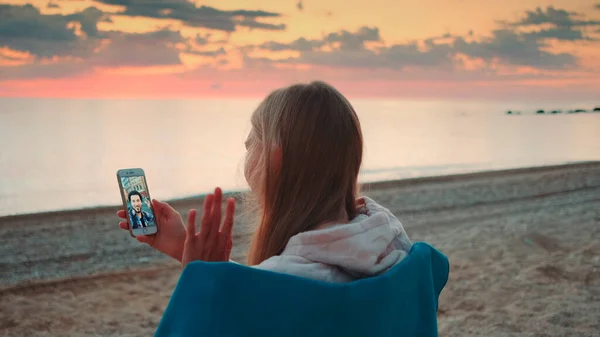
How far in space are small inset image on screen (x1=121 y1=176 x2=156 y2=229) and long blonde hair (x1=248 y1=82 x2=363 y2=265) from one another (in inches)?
17.8

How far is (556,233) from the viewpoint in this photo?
815 centimetres

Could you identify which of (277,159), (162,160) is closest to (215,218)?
(277,159)

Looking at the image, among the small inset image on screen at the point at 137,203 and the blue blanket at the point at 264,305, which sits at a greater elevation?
the small inset image on screen at the point at 137,203

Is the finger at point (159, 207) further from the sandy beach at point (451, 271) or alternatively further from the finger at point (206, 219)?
the sandy beach at point (451, 271)

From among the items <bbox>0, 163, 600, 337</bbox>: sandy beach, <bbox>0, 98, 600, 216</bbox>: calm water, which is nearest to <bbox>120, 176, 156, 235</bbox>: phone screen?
<bbox>0, 163, 600, 337</bbox>: sandy beach

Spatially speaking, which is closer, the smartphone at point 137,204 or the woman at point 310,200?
the woman at point 310,200

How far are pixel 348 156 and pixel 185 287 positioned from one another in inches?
23.1

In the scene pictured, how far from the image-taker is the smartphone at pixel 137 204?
6.75ft

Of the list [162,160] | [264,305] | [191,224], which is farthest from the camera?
[162,160]

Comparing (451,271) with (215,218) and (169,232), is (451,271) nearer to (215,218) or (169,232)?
(169,232)

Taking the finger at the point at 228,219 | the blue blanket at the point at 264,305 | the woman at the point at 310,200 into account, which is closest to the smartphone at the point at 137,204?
the woman at the point at 310,200

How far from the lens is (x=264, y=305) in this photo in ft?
4.98

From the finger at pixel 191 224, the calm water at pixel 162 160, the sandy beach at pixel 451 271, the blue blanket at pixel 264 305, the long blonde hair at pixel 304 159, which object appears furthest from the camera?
the calm water at pixel 162 160

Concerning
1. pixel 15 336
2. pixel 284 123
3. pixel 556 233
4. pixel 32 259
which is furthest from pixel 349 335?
pixel 556 233
